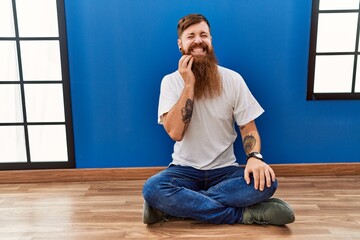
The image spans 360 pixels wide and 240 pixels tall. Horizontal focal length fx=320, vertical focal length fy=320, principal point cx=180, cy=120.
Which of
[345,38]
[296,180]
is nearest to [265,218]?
[296,180]

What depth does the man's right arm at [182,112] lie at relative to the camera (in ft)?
5.58

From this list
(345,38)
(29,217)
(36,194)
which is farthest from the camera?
(345,38)

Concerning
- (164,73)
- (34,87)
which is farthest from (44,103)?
(164,73)

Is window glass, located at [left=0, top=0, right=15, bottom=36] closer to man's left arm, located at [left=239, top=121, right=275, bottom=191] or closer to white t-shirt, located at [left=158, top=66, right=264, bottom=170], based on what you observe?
white t-shirt, located at [left=158, top=66, right=264, bottom=170]

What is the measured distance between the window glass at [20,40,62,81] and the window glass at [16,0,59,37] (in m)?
0.07

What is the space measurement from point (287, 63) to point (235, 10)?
53 centimetres

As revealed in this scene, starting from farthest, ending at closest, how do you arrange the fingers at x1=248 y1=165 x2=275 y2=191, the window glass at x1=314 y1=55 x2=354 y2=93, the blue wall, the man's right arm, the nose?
1. the window glass at x1=314 y1=55 x2=354 y2=93
2. the blue wall
3. the nose
4. the man's right arm
5. the fingers at x1=248 y1=165 x2=275 y2=191

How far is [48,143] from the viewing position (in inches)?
96.7

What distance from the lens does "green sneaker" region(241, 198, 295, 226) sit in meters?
1.63

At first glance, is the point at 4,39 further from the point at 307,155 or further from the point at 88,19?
the point at 307,155

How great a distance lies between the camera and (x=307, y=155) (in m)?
2.44

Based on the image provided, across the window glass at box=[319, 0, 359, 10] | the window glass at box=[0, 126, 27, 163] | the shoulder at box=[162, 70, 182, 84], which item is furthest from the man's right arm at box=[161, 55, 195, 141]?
the window glass at box=[0, 126, 27, 163]

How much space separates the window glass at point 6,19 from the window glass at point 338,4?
2185mm

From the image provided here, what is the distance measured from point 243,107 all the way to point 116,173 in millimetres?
1140
